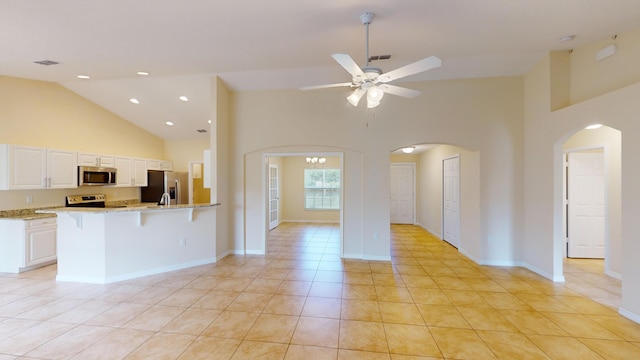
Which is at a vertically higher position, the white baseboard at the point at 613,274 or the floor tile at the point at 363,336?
the white baseboard at the point at 613,274

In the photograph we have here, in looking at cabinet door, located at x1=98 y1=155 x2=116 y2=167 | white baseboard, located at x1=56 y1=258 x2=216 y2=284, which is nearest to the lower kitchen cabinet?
white baseboard, located at x1=56 y1=258 x2=216 y2=284

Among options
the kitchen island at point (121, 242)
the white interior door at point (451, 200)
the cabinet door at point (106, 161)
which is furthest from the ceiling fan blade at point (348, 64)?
the cabinet door at point (106, 161)

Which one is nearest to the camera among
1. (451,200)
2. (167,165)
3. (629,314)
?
(629,314)

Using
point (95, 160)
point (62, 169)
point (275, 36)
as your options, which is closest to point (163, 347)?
point (275, 36)

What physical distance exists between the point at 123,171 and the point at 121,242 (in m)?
3.04

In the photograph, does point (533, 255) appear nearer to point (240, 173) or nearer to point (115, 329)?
point (240, 173)

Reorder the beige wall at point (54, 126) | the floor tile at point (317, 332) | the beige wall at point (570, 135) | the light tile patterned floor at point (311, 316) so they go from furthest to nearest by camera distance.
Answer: the beige wall at point (54, 126) → the beige wall at point (570, 135) → the floor tile at point (317, 332) → the light tile patterned floor at point (311, 316)

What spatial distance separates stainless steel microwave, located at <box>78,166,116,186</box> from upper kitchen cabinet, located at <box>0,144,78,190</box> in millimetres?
88

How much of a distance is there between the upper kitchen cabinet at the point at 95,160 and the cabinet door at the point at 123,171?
0.15 m

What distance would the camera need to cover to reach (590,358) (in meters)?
2.28

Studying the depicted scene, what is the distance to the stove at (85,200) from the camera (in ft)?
17.6

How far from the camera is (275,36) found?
3.34 m

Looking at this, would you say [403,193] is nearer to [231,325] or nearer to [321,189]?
[321,189]

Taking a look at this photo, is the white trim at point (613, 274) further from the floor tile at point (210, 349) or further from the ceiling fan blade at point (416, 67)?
the floor tile at point (210, 349)
